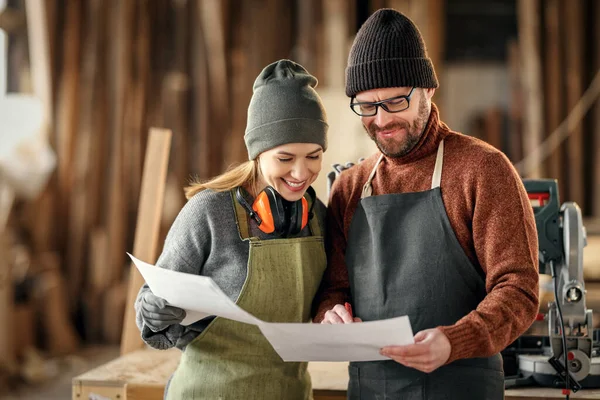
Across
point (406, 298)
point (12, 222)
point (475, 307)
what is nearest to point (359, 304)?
point (406, 298)

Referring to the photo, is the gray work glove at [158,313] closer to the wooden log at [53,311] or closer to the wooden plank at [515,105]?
the wooden log at [53,311]

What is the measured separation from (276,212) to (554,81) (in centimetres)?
515

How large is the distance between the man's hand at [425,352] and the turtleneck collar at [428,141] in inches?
22.0

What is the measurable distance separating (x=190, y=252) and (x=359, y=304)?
52cm

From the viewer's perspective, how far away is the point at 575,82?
653cm

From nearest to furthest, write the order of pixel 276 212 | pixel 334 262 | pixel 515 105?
1. pixel 276 212
2. pixel 334 262
3. pixel 515 105

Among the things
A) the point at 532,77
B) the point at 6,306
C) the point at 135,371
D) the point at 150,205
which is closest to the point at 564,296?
the point at 135,371

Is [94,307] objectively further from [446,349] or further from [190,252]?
[446,349]

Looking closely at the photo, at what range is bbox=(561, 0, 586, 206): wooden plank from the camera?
6512 mm

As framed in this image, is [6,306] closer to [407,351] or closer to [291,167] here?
[291,167]

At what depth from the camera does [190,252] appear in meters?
2.10

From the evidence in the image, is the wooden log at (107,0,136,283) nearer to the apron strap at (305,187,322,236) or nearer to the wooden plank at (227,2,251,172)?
the wooden plank at (227,2,251,172)

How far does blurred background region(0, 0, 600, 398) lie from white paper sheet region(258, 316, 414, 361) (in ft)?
15.0

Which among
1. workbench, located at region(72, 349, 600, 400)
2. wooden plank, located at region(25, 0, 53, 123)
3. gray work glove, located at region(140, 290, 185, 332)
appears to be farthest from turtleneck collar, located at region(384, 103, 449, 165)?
wooden plank, located at region(25, 0, 53, 123)
